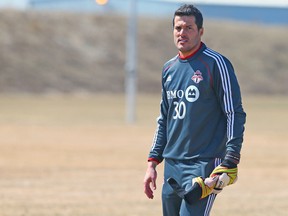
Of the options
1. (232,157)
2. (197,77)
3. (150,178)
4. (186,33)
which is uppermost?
(186,33)

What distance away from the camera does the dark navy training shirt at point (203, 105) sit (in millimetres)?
6738

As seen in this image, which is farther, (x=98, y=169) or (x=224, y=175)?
(x=98, y=169)

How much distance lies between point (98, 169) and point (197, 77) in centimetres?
1133

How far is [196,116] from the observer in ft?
22.5

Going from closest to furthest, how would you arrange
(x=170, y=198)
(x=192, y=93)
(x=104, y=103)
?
(x=192, y=93) < (x=170, y=198) < (x=104, y=103)

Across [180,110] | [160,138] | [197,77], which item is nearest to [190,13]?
[197,77]

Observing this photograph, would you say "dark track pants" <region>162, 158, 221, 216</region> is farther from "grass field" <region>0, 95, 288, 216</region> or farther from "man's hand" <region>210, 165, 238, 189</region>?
"grass field" <region>0, 95, 288, 216</region>

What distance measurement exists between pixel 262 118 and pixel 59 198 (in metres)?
24.3

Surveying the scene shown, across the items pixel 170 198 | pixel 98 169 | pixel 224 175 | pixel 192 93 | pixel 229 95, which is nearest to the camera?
pixel 224 175

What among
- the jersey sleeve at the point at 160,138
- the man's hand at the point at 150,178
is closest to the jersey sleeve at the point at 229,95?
the jersey sleeve at the point at 160,138

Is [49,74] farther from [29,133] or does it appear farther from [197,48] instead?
[197,48]

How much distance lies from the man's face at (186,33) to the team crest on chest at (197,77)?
0.59ft

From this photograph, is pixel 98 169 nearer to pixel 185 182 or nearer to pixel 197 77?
pixel 185 182

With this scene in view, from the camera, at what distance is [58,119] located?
34156 millimetres
